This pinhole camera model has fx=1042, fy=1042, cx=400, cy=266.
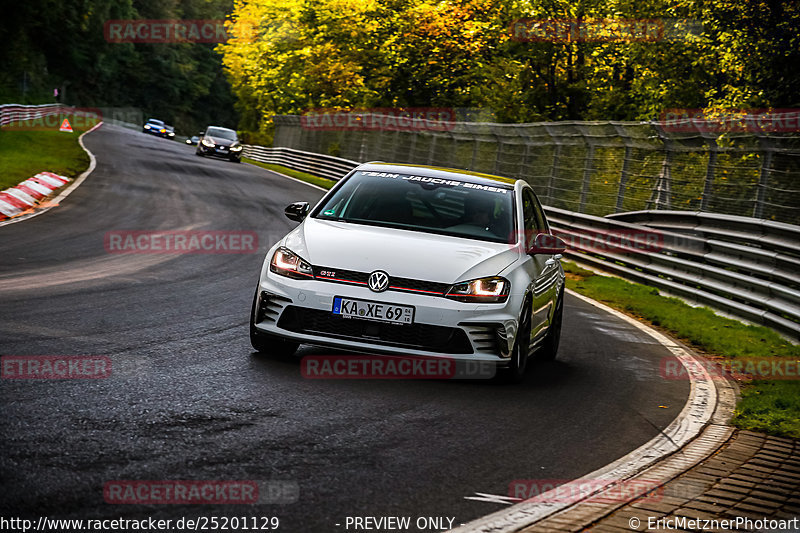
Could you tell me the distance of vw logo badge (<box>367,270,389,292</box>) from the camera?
737cm

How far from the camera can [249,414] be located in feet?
19.8

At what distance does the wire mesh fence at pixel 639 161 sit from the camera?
1419cm

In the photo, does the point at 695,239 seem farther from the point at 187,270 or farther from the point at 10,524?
the point at 10,524

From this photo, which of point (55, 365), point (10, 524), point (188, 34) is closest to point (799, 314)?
point (55, 365)

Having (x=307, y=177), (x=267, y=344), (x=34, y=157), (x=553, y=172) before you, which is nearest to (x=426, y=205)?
(x=267, y=344)

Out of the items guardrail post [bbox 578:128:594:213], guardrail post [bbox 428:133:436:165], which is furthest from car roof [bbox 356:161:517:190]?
guardrail post [bbox 428:133:436:165]

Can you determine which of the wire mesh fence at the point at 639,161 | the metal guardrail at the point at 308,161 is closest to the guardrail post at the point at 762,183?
the wire mesh fence at the point at 639,161

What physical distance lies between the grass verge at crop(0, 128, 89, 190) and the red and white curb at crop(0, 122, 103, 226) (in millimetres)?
297

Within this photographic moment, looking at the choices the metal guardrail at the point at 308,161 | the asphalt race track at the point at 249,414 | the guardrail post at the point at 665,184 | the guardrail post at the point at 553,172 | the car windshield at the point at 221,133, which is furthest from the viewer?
the car windshield at the point at 221,133

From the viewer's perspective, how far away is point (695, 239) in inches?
621

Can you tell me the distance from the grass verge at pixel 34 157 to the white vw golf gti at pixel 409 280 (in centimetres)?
1320

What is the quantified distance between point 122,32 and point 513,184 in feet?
272

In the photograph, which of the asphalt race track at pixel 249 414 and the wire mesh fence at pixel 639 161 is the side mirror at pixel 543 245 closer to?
the asphalt race track at pixel 249 414

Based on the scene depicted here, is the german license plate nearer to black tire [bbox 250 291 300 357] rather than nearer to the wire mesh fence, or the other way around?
black tire [bbox 250 291 300 357]
